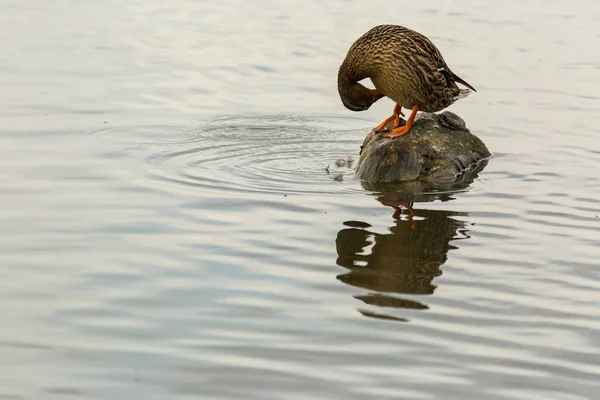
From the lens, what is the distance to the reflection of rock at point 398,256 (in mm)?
A: 5973

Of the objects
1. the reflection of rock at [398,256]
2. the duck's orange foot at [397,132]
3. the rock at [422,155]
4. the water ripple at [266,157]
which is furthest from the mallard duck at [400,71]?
the reflection of rock at [398,256]

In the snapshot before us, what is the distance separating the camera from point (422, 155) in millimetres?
8875

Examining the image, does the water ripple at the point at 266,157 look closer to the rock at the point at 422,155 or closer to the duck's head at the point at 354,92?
the rock at the point at 422,155

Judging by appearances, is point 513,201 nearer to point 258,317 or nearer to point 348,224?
point 348,224

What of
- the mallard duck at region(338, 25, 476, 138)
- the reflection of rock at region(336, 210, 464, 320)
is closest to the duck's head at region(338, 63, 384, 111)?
the mallard duck at region(338, 25, 476, 138)

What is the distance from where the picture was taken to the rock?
8719 mm

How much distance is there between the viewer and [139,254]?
20.9 ft

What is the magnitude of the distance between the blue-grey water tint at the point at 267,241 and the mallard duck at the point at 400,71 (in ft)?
2.47

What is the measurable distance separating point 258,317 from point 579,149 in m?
5.47

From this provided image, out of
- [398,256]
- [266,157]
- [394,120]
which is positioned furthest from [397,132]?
[398,256]

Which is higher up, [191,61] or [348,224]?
[191,61]

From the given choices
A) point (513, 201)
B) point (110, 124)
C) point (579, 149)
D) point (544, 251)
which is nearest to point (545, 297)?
point (544, 251)

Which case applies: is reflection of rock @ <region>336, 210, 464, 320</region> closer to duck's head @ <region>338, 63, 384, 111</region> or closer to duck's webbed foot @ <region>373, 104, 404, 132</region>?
duck's webbed foot @ <region>373, 104, 404, 132</region>

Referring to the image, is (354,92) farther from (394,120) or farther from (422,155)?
(422,155)
